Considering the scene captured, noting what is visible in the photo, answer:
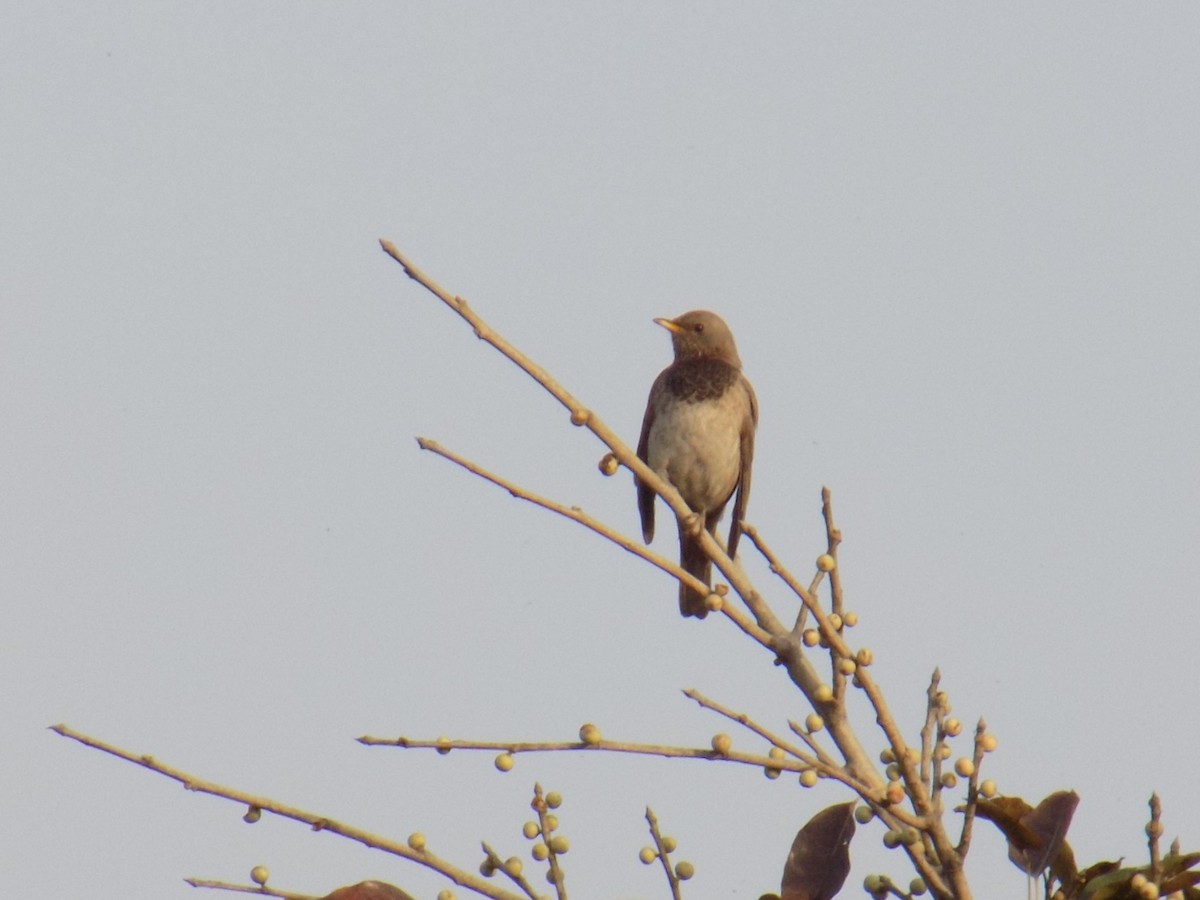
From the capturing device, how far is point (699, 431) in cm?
882

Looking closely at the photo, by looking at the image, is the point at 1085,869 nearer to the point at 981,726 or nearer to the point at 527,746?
the point at 981,726

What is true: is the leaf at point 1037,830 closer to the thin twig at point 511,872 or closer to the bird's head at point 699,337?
the thin twig at point 511,872

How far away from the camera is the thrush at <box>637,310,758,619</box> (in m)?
8.84

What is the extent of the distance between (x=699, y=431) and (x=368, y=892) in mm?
6077

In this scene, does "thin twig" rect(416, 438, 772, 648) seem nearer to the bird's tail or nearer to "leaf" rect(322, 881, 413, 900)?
"leaf" rect(322, 881, 413, 900)

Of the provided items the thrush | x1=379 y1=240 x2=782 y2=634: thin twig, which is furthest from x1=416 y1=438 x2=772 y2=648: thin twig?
the thrush

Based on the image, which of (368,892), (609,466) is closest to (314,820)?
(368,892)

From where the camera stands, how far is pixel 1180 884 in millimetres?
3270

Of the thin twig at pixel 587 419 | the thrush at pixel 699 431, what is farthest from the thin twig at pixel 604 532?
the thrush at pixel 699 431

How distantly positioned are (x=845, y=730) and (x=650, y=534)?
18.9ft

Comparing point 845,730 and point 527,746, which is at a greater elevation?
point 845,730

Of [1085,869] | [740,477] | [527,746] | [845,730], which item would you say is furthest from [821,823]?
[740,477]

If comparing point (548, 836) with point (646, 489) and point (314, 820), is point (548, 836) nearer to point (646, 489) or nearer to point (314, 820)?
point (314, 820)

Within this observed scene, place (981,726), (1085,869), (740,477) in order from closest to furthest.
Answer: (981,726) < (1085,869) < (740,477)
